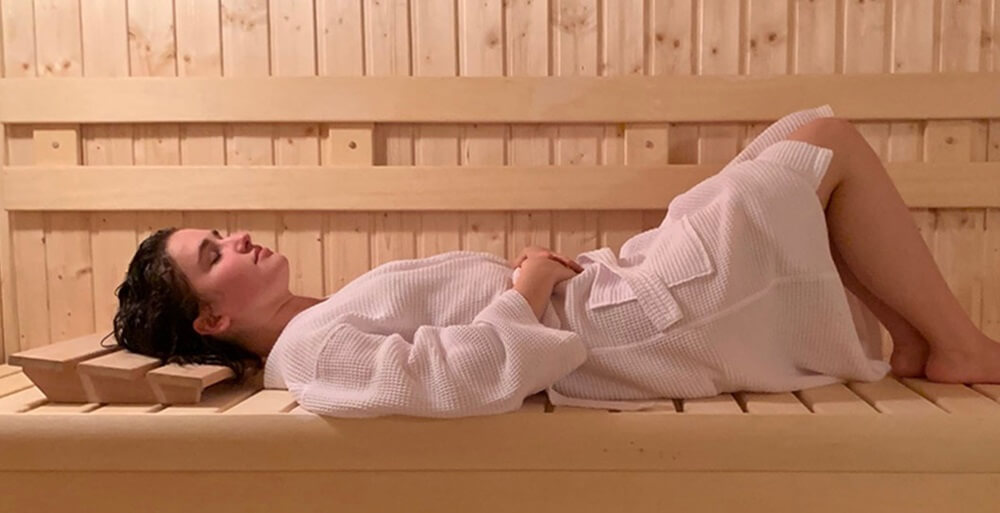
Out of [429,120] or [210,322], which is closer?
[210,322]

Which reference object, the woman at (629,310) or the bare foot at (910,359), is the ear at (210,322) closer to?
the woman at (629,310)

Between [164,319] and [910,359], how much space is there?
120 centimetres

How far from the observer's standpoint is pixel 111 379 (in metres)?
1.30

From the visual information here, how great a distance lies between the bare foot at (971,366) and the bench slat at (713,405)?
353 mm

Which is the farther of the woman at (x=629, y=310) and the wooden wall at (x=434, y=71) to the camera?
the wooden wall at (x=434, y=71)

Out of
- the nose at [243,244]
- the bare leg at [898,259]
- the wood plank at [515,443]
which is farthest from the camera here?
the nose at [243,244]

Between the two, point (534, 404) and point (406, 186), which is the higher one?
point (406, 186)

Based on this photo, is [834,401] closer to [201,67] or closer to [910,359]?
[910,359]

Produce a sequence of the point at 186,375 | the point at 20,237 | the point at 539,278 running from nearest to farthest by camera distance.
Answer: the point at 186,375 < the point at 539,278 < the point at 20,237

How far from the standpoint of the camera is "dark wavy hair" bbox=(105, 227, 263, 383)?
1418mm

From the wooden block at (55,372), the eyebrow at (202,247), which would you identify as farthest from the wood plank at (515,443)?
the eyebrow at (202,247)

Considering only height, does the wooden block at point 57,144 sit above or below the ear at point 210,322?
above

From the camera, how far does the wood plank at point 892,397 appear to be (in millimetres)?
1207

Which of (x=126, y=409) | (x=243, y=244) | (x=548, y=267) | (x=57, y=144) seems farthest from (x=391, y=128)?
(x=126, y=409)
